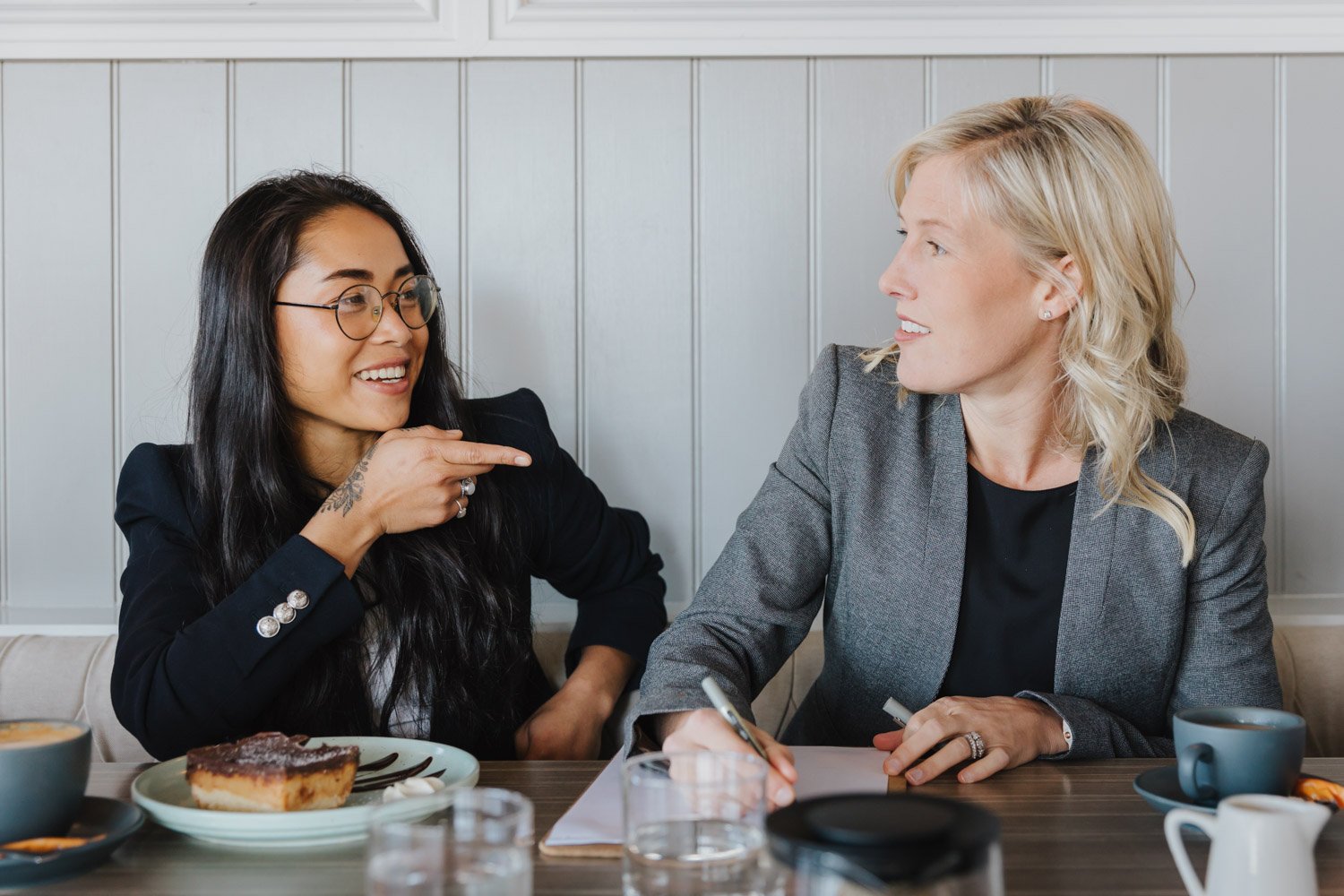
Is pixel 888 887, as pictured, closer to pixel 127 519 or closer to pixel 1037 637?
pixel 1037 637

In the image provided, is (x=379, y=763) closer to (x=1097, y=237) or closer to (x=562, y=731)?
(x=562, y=731)

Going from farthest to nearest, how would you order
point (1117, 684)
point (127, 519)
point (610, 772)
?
point (127, 519) < point (1117, 684) < point (610, 772)

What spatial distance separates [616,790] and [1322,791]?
1.90ft

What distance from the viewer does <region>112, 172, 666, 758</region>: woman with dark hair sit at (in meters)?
1.35

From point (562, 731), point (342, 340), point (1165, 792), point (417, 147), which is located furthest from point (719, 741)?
point (417, 147)

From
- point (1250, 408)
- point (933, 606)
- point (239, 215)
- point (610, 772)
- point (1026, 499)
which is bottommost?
point (610, 772)

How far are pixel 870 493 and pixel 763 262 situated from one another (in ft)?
1.90

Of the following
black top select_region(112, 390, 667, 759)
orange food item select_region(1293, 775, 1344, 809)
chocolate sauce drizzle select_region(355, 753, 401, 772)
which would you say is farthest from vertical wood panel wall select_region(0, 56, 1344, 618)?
→ orange food item select_region(1293, 775, 1344, 809)

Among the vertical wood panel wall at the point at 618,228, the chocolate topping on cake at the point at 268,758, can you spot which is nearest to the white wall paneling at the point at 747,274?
the vertical wood panel wall at the point at 618,228

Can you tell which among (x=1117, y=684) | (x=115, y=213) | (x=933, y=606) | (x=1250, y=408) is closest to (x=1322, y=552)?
(x=1250, y=408)

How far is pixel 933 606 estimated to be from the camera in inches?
54.3

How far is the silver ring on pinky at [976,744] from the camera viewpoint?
1125 mm

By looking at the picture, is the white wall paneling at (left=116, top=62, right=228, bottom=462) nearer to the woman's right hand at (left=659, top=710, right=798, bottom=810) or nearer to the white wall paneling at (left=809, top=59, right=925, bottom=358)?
the white wall paneling at (left=809, top=59, right=925, bottom=358)

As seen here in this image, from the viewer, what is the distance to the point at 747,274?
1.89 meters
